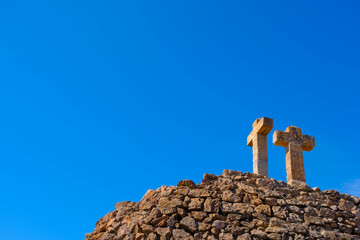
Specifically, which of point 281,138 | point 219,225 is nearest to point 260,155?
point 281,138

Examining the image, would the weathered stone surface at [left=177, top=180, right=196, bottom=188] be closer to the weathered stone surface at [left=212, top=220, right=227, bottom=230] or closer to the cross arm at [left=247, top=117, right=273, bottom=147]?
the weathered stone surface at [left=212, top=220, right=227, bottom=230]

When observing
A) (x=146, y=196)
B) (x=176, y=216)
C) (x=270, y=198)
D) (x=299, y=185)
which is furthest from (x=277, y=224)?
(x=146, y=196)

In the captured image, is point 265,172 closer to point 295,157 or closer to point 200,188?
point 295,157

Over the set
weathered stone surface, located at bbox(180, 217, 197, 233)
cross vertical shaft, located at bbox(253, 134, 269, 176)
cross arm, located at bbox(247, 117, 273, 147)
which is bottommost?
weathered stone surface, located at bbox(180, 217, 197, 233)

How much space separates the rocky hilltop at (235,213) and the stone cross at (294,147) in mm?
447

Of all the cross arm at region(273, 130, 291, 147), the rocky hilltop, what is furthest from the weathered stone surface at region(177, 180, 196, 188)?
the cross arm at region(273, 130, 291, 147)

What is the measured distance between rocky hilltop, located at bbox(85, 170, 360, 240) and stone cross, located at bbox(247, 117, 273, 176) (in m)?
0.81

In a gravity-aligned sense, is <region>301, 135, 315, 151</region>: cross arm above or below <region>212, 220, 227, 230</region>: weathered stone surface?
above

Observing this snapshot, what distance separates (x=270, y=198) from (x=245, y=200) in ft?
1.80

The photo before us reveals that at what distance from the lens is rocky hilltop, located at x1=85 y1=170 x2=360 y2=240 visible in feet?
26.2

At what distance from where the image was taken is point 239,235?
796 centimetres

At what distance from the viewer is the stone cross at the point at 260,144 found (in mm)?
10148

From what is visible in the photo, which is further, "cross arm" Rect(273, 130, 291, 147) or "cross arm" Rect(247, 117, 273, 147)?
"cross arm" Rect(247, 117, 273, 147)

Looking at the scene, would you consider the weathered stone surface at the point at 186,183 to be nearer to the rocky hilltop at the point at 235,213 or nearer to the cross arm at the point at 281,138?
the rocky hilltop at the point at 235,213
